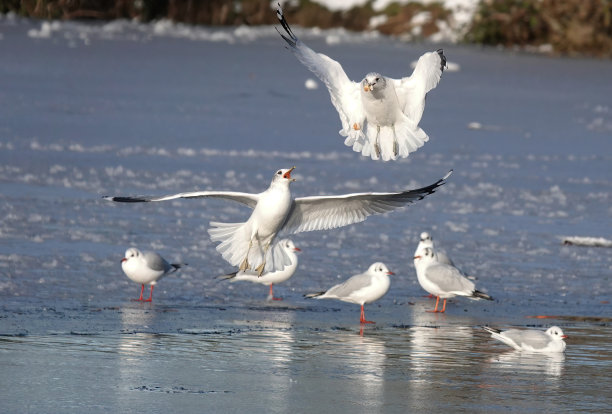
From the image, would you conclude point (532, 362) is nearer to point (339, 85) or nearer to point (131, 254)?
point (339, 85)

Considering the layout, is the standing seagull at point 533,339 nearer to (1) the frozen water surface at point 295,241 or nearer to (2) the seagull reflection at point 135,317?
(1) the frozen water surface at point 295,241

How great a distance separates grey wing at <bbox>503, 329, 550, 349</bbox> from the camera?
759cm

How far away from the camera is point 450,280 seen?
901 cm

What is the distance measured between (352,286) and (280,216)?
0.78 metres

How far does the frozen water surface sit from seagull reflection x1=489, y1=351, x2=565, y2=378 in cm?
2

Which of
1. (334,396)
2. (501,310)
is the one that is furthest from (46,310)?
(501,310)

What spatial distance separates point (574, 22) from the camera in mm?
34906

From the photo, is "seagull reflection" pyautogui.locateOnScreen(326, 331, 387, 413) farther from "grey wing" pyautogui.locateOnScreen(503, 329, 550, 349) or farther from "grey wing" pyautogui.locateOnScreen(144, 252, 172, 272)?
"grey wing" pyautogui.locateOnScreen(144, 252, 172, 272)

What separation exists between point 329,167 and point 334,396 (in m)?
8.48

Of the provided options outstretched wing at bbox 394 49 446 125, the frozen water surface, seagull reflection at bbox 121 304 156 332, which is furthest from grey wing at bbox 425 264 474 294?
seagull reflection at bbox 121 304 156 332

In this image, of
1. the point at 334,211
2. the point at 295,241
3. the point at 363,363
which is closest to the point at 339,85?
the point at 334,211

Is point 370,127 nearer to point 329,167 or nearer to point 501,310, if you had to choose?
point 501,310


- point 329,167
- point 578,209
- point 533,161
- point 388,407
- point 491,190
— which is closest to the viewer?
point 388,407

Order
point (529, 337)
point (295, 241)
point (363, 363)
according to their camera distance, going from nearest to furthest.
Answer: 1. point (363, 363)
2. point (529, 337)
3. point (295, 241)
